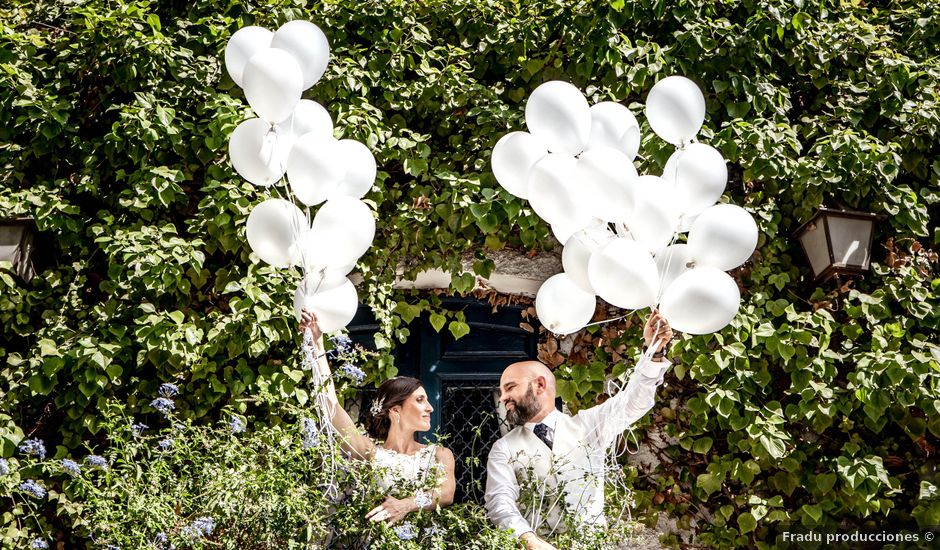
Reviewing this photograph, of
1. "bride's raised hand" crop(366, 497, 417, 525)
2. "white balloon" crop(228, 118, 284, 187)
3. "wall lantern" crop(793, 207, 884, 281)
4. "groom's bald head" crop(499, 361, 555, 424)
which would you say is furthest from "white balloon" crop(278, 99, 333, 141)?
"wall lantern" crop(793, 207, 884, 281)

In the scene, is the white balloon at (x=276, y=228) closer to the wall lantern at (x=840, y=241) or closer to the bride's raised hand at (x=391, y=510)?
the bride's raised hand at (x=391, y=510)

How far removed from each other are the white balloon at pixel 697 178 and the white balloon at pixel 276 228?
1.26m

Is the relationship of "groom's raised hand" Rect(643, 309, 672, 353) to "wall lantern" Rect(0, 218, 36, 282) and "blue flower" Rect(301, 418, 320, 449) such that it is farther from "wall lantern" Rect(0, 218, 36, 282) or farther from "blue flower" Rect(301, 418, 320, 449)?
"wall lantern" Rect(0, 218, 36, 282)

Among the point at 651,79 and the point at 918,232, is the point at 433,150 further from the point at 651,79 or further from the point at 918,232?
the point at 918,232

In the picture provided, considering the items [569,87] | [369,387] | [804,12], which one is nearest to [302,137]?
[569,87]

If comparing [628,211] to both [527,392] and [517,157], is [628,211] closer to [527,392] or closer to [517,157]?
[517,157]

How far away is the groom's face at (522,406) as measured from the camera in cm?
357

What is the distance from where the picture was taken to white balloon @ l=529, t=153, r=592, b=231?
115 inches

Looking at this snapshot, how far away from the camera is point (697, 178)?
9.91 ft

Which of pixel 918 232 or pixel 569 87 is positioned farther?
pixel 918 232

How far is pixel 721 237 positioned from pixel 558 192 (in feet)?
1.74

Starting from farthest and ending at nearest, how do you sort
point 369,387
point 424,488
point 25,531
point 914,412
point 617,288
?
point 369,387
point 914,412
point 25,531
point 424,488
point 617,288

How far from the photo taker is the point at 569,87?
10.1ft

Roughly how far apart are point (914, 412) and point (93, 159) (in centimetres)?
369
